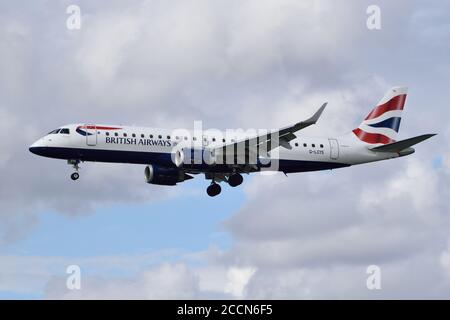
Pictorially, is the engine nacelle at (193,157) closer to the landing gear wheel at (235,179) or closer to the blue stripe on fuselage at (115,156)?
the blue stripe on fuselage at (115,156)

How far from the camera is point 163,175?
228 ft

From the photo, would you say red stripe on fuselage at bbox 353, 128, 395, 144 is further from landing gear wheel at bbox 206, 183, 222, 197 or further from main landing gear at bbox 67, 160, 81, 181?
main landing gear at bbox 67, 160, 81, 181

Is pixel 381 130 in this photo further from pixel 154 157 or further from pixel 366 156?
pixel 154 157

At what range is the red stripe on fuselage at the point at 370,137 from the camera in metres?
74.4

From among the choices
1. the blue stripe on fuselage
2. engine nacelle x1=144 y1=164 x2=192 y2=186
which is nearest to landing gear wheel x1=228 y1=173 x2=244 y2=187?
the blue stripe on fuselage

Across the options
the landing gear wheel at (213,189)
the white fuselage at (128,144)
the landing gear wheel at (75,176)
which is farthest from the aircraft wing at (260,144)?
the landing gear wheel at (75,176)

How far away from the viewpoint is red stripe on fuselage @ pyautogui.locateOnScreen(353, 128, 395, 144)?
74.4 metres

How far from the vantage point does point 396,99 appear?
256 feet

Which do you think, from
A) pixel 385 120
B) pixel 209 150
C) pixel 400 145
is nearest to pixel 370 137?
pixel 385 120

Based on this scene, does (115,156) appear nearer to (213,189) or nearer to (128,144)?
(128,144)

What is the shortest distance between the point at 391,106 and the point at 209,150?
1829 centimetres

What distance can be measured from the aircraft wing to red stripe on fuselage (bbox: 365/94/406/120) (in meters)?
13.6
